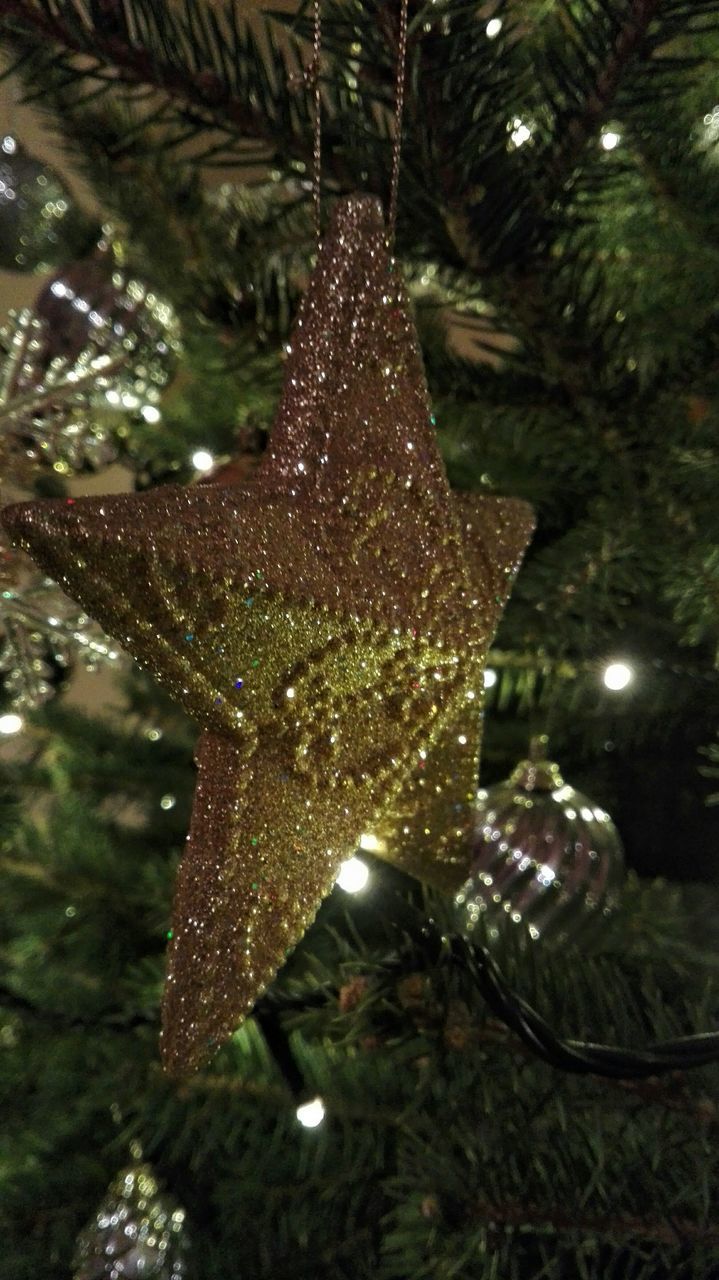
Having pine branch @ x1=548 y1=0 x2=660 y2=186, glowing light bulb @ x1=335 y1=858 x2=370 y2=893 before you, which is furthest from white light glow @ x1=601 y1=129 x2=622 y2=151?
glowing light bulb @ x1=335 y1=858 x2=370 y2=893

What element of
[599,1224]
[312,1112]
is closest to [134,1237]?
[312,1112]

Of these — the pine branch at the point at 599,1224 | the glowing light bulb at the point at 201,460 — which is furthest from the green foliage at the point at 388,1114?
the glowing light bulb at the point at 201,460

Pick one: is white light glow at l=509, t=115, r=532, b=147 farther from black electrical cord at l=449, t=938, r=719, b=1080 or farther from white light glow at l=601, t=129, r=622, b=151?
black electrical cord at l=449, t=938, r=719, b=1080

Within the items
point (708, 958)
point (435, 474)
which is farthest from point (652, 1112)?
point (435, 474)

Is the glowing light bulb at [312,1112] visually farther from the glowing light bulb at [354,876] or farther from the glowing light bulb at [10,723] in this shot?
the glowing light bulb at [10,723]

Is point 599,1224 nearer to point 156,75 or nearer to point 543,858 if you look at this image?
point 543,858

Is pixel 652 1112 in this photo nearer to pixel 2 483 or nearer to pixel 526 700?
pixel 526 700
